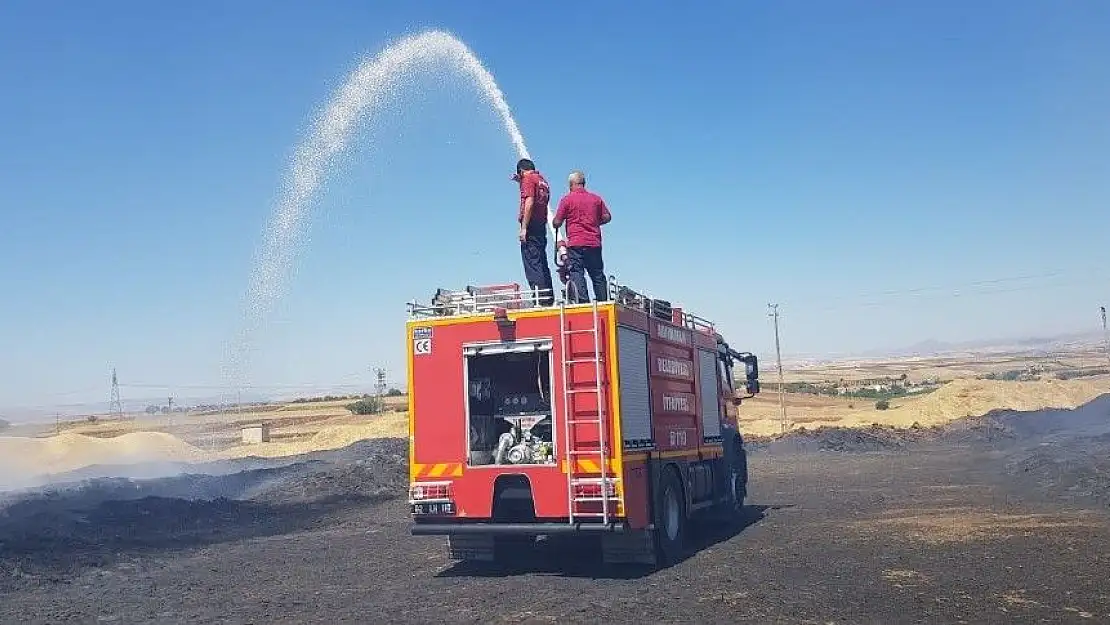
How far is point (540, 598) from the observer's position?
1083 centimetres

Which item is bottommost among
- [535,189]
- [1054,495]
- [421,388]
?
[1054,495]

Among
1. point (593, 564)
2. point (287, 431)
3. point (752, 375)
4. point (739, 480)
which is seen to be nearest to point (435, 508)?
point (593, 564)

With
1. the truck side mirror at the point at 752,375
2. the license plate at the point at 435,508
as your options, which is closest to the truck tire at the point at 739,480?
the truck side mirror at the point at 752,375

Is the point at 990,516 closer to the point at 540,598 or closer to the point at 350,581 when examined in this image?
the point at 540,598

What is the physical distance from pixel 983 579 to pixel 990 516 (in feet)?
24.7

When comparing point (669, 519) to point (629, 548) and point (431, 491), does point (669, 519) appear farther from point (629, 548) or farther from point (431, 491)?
point (431, 491)

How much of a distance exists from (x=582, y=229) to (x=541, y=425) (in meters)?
2.91

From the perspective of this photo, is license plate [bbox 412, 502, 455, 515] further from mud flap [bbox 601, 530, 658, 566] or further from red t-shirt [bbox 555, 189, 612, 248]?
red t-shirt [bbox 555, 189, 612, 248]

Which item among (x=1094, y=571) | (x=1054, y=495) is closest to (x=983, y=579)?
(x=1094, y=571)

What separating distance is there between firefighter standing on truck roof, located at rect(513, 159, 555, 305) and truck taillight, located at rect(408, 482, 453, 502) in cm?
318

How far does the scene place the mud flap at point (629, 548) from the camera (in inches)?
485

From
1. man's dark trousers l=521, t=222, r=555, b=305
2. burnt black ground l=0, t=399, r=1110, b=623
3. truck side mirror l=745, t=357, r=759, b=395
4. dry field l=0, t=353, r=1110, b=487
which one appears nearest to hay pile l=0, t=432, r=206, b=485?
dry field l=0, t=353, r=1110, b=487

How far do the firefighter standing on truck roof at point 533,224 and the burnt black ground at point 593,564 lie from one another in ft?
14.1

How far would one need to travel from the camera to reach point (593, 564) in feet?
44.1
